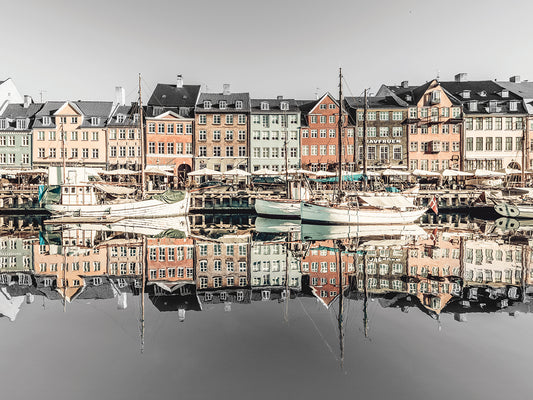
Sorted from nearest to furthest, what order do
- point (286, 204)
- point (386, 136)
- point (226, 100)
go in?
point (286, 204) < point (386, 136) < point (226, 100)

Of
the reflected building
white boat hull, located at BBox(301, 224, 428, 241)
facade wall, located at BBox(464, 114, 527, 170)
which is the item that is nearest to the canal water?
the reflected building

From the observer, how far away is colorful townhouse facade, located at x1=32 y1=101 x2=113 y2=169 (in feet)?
183

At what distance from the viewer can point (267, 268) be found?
17.5 m

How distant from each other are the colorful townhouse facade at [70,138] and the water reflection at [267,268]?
3043 centimetres

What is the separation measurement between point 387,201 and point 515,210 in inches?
591

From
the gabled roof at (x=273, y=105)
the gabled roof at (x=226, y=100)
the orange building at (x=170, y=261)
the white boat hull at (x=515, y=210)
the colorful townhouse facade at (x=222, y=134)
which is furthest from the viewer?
the gabled roof at (x=273, y=105)

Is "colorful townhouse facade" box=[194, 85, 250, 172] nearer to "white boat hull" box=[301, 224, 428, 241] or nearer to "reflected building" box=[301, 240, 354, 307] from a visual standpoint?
"white boat hull" box=[301, 224, 428, 241]

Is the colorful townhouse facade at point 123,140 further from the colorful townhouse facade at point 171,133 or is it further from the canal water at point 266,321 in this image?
the canal water at point 266,321

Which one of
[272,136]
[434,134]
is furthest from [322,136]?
[434,134]

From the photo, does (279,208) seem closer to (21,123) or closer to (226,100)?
(226,100)

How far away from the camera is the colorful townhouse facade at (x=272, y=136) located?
5803 cm

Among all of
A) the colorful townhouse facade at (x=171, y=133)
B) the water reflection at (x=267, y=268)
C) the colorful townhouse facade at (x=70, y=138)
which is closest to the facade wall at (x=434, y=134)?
the water reflection at (x=267, y=268)

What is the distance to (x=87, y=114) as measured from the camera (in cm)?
5747

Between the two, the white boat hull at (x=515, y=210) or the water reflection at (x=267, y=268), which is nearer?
the water reflection at (x=267, y=268)
